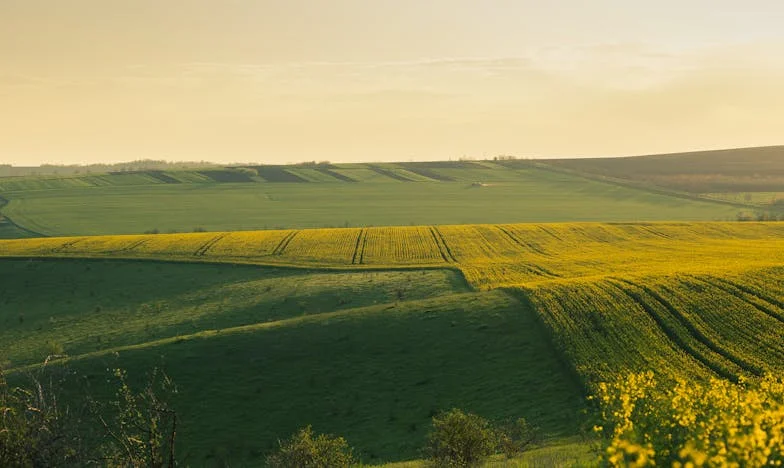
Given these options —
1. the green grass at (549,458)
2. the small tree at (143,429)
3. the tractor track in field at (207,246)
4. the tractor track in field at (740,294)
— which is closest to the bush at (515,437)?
the green grass at (549,458)

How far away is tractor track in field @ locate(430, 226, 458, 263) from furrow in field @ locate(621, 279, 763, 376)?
33.8m

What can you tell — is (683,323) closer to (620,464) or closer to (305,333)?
(305,333)

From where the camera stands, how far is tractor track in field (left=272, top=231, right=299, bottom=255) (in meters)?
99.3

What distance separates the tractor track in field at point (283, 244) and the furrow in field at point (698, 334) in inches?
2182

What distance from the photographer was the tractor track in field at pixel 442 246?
9050 cm

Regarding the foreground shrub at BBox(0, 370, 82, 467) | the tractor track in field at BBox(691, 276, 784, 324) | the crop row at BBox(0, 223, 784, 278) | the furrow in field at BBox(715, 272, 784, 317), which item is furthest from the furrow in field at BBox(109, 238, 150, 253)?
the foreground shrub at BBox(0, 370, 82, 467)

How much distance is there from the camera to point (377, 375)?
47.7 meters

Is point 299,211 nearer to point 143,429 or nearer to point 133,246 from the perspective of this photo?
point 133,246

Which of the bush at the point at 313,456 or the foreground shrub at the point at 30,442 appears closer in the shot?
the foreground shrub at the point at 30,442

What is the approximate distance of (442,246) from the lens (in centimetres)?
10119

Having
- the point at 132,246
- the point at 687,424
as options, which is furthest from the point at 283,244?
the point at 687,424

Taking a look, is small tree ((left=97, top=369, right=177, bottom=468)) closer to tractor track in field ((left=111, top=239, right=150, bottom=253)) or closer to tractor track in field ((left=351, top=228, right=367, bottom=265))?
tractor track in field ((left=351, top=228, right=367, bottom=265))

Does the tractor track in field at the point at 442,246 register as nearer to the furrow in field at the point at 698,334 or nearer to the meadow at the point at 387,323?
the meadow at the point at 387,323

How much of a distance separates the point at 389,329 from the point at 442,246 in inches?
1865
